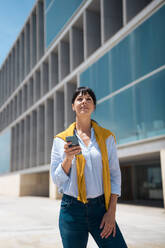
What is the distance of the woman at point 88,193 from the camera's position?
2.07m

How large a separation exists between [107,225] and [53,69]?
24.7 m

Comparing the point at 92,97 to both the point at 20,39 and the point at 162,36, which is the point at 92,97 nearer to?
the point at 162,36

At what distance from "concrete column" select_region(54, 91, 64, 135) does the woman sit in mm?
21590

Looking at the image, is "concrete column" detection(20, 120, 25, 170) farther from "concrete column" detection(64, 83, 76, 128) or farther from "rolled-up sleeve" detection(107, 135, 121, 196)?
"rolled-up sleeve" detection(107, 135, 121, 196)

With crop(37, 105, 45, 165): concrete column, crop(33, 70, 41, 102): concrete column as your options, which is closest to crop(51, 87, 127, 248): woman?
crop(37, 105, 45, 165): concrete column

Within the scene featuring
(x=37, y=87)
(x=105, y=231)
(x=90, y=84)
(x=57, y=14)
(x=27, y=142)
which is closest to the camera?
(x=105, y=231)

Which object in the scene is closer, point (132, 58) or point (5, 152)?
point (132, 58)

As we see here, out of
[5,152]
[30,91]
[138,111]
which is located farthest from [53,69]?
[5,152]

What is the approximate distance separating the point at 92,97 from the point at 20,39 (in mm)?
35911

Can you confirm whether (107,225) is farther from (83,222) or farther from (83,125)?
(83,125)

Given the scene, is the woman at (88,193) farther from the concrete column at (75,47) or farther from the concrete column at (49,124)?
the concrete column at (49,124)

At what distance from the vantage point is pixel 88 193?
2098 millimetres

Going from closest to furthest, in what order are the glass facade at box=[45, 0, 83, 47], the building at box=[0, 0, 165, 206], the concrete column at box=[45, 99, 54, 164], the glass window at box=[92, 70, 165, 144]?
the glass window at box=[92, 70, 165, 144] → the building at box=[0, 0, 165, 206] → the glass facade at box=[45, 0, 83, 47] → the concrete column at box=[45, 99, 54, 164]

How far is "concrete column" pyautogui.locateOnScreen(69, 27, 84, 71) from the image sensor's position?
2158 cm
